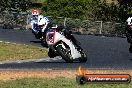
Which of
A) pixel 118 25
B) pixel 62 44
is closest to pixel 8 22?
pixel 118 25

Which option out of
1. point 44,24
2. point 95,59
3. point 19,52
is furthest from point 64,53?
point 44,24

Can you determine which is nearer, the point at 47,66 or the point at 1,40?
the point at 47,66

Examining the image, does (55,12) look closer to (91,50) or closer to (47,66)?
(91,50)

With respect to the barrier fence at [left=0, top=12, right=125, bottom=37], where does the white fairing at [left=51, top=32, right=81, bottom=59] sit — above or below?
above

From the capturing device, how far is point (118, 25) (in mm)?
37562

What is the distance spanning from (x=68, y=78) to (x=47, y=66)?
3771 mm

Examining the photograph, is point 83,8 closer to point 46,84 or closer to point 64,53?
point 64,53

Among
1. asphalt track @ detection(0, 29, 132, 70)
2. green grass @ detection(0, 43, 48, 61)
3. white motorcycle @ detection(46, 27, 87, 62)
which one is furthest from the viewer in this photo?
green grass @ detection(0, 43, 48, 61)

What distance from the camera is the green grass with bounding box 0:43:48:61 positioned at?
21.7 meters

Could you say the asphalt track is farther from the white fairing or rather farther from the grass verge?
the grass verge

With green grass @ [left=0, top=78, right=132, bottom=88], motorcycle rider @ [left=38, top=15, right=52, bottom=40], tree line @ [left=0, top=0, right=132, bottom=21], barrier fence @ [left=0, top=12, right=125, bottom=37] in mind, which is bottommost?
barrier fence @ [left=0, top=12, right=125, bottom=37]

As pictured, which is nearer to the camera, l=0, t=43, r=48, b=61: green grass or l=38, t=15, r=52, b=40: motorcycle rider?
l=0, t=43, r=48, b=61: green grass

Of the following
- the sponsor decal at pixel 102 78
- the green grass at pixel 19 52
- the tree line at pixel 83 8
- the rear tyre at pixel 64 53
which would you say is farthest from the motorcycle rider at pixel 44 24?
the tree line at pixel 83 8

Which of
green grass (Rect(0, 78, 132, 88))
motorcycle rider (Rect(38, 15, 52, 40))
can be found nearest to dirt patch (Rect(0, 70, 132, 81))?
green grass (Rect(0, 78, 132, 88))
